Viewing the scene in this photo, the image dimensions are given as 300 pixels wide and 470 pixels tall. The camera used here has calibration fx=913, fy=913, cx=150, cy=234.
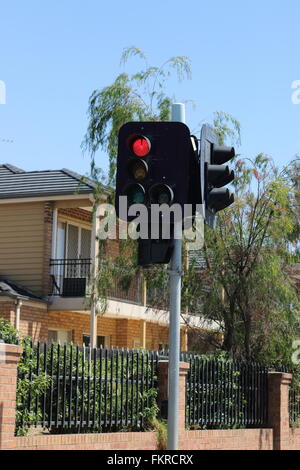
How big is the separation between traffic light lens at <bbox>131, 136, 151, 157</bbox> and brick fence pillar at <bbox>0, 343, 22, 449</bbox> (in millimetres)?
3311

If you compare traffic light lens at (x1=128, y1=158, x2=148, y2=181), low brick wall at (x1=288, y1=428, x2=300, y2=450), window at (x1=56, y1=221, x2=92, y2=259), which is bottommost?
low brick wall at (x1=288, y1=428, x2=300, y2=450)

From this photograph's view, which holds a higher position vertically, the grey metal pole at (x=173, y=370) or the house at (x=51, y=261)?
the house at (x=51, y=261)

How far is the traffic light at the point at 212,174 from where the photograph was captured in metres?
8.84

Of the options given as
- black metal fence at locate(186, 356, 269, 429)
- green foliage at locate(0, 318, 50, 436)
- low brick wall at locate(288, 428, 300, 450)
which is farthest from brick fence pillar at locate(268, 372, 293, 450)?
green foliage at locate(0, 318, 50, 436)

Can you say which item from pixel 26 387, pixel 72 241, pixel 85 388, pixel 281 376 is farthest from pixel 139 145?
pixel 72 241

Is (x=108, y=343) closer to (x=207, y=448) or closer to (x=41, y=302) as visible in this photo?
(x=41, y=302)

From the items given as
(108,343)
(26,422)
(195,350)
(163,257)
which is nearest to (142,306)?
(108,343)

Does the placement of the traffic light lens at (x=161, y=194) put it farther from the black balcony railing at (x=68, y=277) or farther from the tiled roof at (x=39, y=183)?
the black balcony railing at (x=68, y=277)

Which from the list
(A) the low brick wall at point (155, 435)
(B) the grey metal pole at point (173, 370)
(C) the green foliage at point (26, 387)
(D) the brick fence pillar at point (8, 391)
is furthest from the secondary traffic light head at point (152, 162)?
(C) the green foliage at point (26, 387)

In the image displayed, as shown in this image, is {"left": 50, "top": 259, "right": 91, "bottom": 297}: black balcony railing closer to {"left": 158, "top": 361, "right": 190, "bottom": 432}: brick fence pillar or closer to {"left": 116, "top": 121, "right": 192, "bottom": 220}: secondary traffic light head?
{"left": 158, "top": 361, "right": 190, "bottom": 432}: brick fence pillar

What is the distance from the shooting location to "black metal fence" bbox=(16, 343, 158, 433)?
12203 millimetres

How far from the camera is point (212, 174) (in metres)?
8.88

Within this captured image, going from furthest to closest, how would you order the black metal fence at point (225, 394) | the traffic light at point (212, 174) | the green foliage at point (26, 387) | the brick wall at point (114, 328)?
the brick wall at point (114, 328) → the black metal fence at point (225, 394) → the green foliage at point (26, 387) → the traffic light at point (212, 174)

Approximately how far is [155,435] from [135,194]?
6.74 metres
